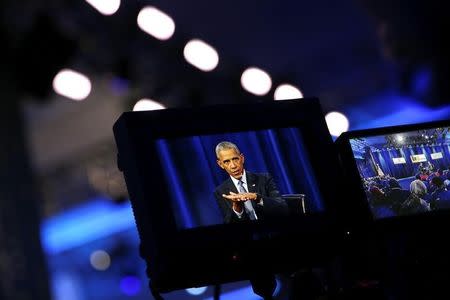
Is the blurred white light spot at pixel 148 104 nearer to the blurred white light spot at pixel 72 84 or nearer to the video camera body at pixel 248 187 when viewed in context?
the blurred white light spot at pixel 72 84

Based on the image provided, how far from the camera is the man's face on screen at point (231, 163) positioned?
3.57 feet

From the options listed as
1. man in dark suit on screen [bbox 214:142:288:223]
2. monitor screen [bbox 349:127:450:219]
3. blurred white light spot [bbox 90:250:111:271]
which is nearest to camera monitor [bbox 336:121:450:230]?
monitor screen [bbox 349:127:450:219]

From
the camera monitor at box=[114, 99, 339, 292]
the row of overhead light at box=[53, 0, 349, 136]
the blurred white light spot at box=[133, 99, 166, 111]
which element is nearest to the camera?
the camera monitor at box=[114, 99, 339, 292]

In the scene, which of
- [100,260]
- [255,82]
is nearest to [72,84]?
[255,82]

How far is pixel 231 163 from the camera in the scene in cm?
109

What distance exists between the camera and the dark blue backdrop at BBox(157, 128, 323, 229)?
1.05m

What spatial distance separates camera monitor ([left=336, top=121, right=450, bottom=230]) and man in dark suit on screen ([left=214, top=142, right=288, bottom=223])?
150mm

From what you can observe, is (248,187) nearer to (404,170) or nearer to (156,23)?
(404,170)

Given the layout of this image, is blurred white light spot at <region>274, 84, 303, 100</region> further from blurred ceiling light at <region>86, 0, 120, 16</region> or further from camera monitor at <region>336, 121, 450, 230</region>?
camera monitor at <region>336, 121, 450, 230</region>

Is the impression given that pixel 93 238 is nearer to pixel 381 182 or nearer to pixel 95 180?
pixel 95 180

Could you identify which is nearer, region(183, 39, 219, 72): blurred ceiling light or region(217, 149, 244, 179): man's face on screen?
region(217, 149, 244, 179): man's face on screen

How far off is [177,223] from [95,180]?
5.13 m

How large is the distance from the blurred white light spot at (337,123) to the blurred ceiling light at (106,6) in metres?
1.12

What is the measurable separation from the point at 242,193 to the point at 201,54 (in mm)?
2223
